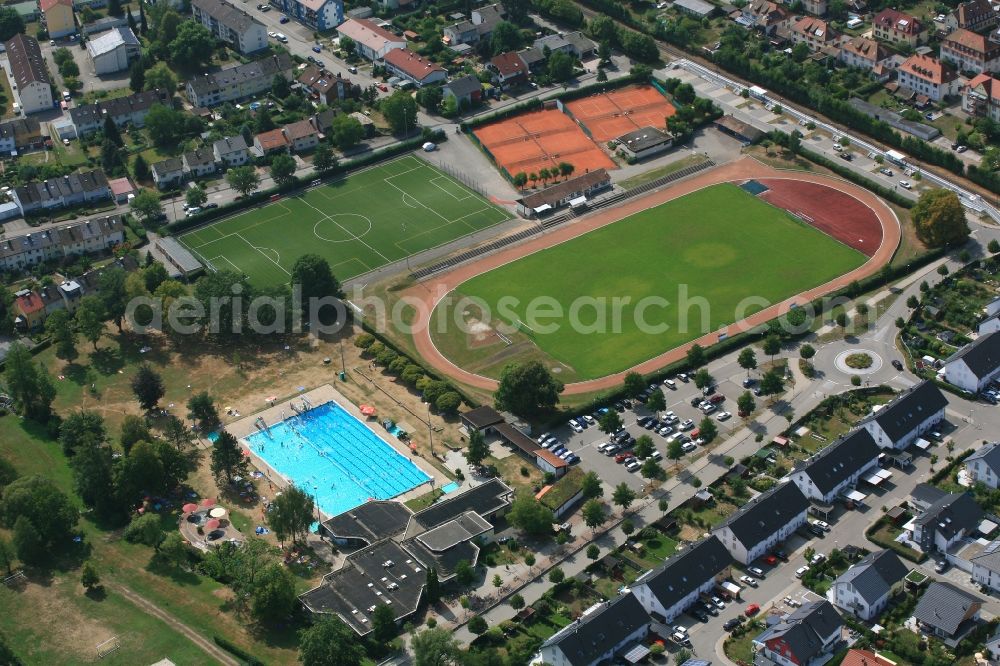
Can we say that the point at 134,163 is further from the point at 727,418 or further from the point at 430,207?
the point at 727,418

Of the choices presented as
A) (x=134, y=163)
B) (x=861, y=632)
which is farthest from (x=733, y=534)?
(x=134, y=163)

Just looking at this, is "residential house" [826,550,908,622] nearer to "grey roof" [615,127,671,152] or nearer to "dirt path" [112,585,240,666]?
"dirt path" [112,585,240,666]

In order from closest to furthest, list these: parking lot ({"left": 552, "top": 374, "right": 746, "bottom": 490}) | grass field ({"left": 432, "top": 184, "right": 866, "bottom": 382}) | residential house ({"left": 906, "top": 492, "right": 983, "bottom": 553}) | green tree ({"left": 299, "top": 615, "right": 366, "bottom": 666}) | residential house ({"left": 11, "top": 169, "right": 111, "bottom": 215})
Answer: green tree ({"left": 299, "top": 615, "right": 366, "bottom": 666}) → residential house ({"left": 906, "top": 492, "right": 983, "bottom": 553}) → parking lot ({"left": 552, "top": 374, "right": 746, "bottom": 490}) → grass field ({"left": 432, "top": 184, "right": 866, "bottom": 382}) → residential house ({"left": 11, "top": 169, "right": 111, "bottom": 215})

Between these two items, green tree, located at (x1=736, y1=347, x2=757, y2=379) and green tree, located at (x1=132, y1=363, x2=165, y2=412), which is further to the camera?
green tree, located at (x1=736, y1=347, x2=757, y2=379)

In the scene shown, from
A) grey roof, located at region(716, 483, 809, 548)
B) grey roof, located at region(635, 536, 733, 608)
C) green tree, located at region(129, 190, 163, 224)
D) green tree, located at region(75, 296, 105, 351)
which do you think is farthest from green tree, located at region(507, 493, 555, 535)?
green tree, located at region(129, 190, 163, 224)

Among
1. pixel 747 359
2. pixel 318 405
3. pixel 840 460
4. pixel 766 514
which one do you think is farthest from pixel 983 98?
pixel 318 405

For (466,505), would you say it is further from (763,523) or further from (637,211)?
(637,211)

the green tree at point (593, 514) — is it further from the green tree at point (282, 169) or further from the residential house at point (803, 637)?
the green tree at point (282, 169)
